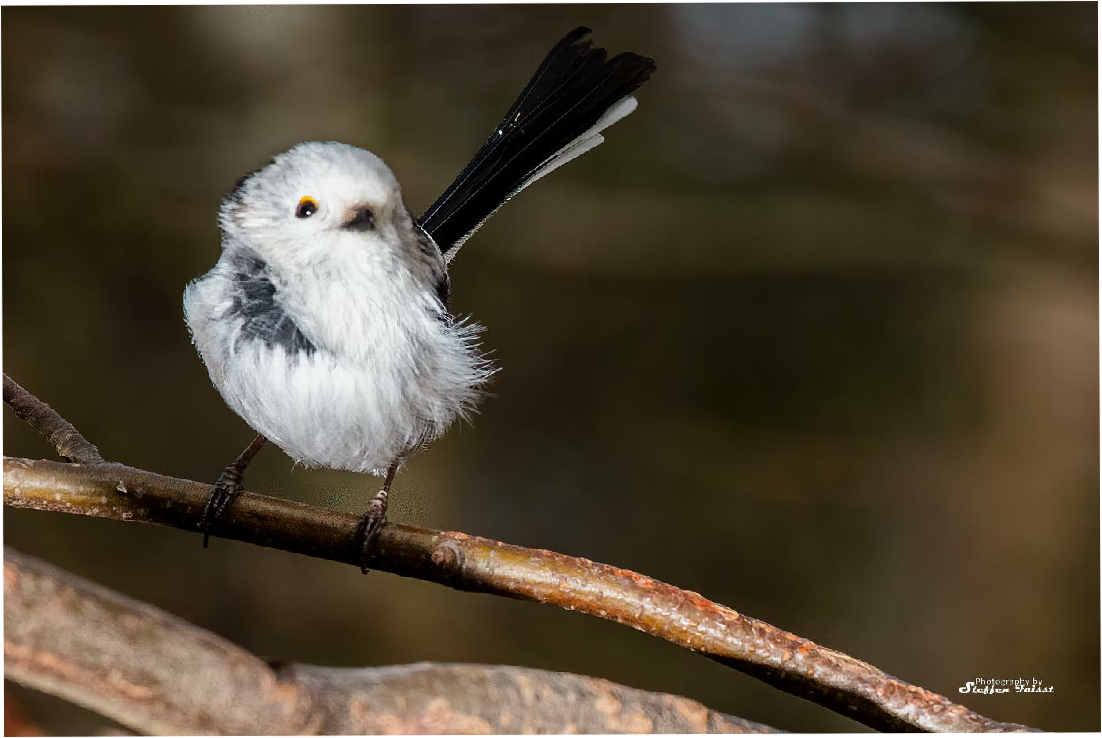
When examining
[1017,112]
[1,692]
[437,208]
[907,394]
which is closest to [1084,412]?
[907,394]

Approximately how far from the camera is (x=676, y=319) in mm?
1999

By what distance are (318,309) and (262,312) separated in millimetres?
65

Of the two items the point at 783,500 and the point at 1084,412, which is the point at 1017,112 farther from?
the point at 783,500

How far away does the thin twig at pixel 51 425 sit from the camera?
1098 mm

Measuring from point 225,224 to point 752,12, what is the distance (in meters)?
0.88

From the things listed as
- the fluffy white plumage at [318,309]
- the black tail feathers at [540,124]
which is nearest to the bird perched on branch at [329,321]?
the fluffy white plumage at [318,309]

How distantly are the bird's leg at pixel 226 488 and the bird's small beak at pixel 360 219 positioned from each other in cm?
30

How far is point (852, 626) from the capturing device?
1.83 meters

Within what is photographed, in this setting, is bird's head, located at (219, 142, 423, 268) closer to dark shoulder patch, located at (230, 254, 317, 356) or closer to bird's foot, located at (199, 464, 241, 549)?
dark shoulder patch, located at (230, 254, 317, 356)

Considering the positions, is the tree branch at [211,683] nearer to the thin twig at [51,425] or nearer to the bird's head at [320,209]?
the thin twig at [51,425]

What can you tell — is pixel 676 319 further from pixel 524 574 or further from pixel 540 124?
pixel 524 574

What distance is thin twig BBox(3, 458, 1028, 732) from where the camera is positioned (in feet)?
3.36

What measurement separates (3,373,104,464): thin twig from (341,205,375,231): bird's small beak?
376 millimetres

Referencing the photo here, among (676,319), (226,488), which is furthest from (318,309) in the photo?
(676,319)
